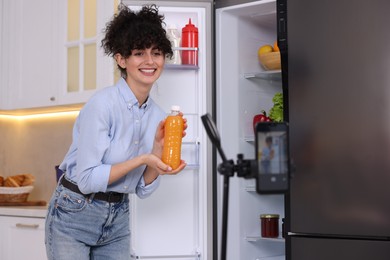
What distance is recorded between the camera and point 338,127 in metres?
2.70

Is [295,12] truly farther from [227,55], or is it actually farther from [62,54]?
[62,54]

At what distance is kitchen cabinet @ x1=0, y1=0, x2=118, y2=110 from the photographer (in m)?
3.64

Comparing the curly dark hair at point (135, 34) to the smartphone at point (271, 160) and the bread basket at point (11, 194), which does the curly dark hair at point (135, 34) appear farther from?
the bread basket at point (11, 194)

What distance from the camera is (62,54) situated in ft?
12.6

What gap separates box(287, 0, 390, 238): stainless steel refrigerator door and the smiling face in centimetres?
81

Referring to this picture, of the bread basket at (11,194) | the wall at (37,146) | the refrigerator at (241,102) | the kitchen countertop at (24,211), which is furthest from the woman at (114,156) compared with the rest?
the wall at (37,146)

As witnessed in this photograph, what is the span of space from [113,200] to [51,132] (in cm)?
221

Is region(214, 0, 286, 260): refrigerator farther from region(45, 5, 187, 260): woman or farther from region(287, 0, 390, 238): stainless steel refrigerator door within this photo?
region(45, 5, 187, 260): woman

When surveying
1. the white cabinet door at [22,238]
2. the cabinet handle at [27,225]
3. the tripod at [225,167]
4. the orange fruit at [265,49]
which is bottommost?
the white cabinet door at [22,238]

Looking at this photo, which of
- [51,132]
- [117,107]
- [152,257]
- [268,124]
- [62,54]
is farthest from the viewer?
[51,132]

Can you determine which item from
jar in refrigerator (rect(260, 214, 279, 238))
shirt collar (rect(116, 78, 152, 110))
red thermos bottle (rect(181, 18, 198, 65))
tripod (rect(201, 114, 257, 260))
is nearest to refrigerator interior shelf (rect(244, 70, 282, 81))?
red thermos bottle (rect(181, 18, 198, 65))

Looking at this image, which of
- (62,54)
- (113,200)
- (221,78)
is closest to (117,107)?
(113,200)

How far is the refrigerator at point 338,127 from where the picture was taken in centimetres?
258

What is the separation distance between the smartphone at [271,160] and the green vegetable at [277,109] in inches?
85.6
